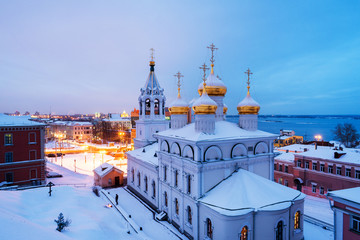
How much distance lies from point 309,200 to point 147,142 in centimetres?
1838

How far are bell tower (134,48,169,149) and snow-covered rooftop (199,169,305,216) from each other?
47.5ft

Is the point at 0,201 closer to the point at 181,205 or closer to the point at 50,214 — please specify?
the point at 50,214

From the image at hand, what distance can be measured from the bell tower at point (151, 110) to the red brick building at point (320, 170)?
50.8ft

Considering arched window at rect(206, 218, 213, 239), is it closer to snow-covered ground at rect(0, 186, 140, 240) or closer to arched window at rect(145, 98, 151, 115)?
snow-covered ground at rect(0, 186, 140, 240)

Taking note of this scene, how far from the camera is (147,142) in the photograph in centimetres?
2739

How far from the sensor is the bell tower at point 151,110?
27234 millimetres

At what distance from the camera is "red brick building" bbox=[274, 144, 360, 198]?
859 inches

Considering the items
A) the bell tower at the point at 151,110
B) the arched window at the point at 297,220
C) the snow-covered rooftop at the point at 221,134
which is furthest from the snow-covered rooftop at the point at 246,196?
the bell tower at the point at 151,110

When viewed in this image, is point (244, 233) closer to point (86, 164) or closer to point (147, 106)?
point (147, 106)

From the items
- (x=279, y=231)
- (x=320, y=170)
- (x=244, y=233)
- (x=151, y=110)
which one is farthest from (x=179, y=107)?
(x=320, y=170)

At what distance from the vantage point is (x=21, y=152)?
23703mm

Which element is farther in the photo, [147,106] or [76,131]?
[76,131]

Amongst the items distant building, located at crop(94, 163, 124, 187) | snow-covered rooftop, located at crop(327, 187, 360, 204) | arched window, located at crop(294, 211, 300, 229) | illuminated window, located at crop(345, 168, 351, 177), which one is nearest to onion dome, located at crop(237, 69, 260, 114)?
arched window, located at crop(294, 211, 300, 229)

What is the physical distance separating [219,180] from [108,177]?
53.8 ft
